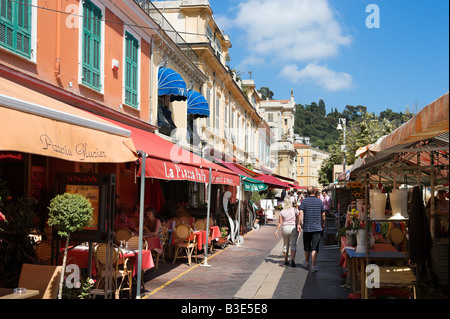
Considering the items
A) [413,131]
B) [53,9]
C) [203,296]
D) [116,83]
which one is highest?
[53,9]

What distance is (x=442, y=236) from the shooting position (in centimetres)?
679

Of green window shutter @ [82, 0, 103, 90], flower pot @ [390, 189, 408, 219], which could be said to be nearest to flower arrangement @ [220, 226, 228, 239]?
green window shutter @ [82, 0, 103, 90]

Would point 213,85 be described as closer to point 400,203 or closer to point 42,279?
point 400,203

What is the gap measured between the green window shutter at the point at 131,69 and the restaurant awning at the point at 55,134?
736cm

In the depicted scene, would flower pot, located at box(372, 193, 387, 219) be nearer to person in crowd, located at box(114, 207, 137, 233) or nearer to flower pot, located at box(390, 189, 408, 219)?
flower pot, located at box(390, 189, 408, 219)

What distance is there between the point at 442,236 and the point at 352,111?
120 m

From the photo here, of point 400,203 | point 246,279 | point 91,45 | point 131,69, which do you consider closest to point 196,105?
point 131,69

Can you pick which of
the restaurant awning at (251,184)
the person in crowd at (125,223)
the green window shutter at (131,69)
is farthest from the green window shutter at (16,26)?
the restaurant awning at (251,184)

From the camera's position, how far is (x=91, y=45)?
11.8 metres

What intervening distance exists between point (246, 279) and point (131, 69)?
307 inches

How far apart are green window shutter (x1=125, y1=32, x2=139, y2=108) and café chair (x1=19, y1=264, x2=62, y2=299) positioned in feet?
29.2
